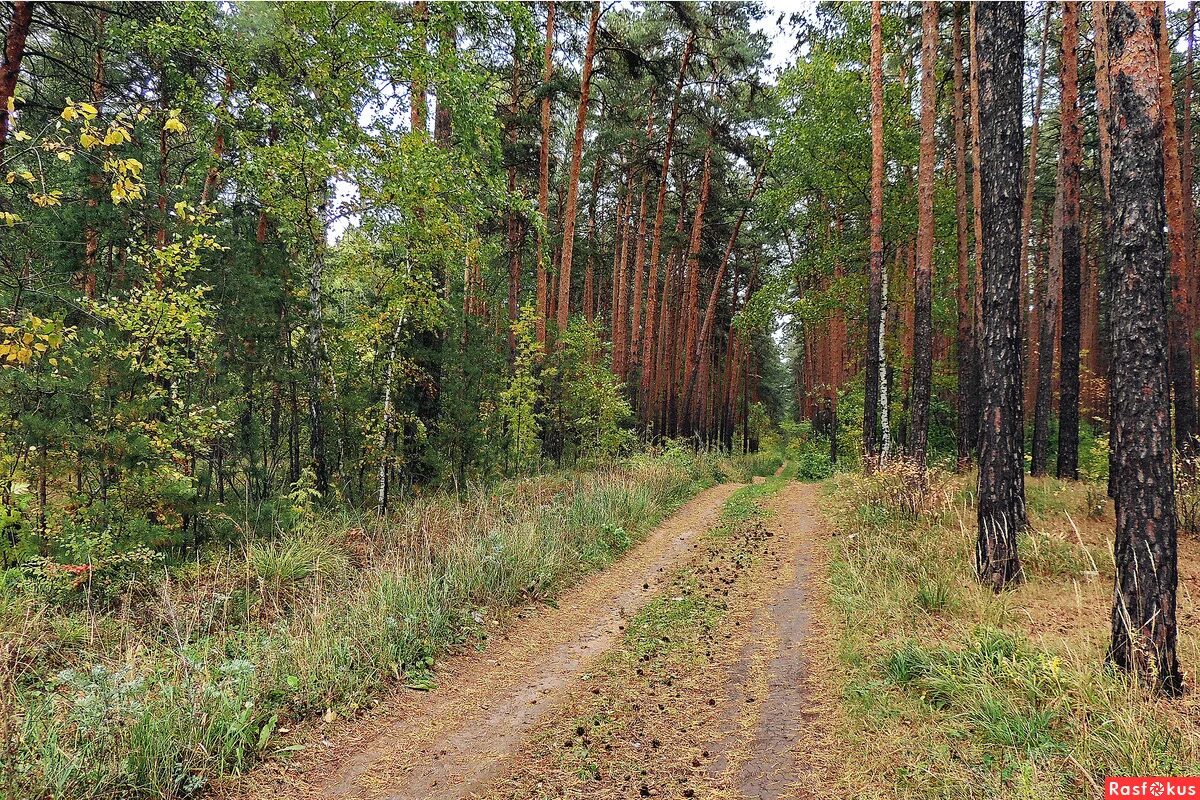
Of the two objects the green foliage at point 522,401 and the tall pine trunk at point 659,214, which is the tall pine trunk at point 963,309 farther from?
the green foliage at point 522,401

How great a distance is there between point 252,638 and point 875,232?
1414 cm

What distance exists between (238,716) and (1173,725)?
593cm

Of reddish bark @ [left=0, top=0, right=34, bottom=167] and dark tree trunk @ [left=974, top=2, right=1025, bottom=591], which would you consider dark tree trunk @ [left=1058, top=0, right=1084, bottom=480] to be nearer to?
dark tree trunk @ [left=974, top=2, right=1025, bottom=591]

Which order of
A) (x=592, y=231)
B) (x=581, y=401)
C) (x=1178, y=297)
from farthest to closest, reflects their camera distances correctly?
(x=592, y=231) < (x=581, y=401) < (x=1178, y=297)

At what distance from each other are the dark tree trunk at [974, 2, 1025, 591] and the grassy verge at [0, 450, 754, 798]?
5.21m

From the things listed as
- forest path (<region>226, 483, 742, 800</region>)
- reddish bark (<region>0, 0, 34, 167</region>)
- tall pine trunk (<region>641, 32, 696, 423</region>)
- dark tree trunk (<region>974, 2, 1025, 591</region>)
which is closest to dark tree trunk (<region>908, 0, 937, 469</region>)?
dark tree trunk (<region>974, 2, 1025, 591</region>)

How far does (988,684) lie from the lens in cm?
360

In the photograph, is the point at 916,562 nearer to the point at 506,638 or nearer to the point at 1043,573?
the point at 1043,573

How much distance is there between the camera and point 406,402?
10156 millimetres

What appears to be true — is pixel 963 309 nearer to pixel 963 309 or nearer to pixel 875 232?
pixel 963 309

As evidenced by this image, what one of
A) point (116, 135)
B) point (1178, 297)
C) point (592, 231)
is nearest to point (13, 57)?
point (116, 135)

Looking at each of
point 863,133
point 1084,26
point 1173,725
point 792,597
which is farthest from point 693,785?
point 1084,26

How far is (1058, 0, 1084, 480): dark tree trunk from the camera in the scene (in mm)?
10656

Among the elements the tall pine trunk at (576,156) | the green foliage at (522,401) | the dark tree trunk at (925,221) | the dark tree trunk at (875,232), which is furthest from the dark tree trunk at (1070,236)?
the green foliage at (522,401)
